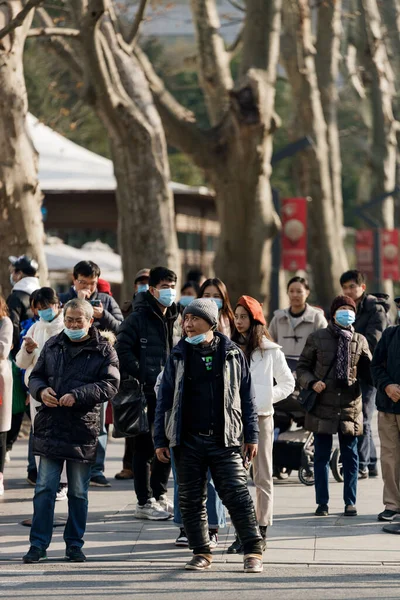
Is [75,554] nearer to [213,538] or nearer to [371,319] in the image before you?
[213,538]

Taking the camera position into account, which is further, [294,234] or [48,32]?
[294,234]

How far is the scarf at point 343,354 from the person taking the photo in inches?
436

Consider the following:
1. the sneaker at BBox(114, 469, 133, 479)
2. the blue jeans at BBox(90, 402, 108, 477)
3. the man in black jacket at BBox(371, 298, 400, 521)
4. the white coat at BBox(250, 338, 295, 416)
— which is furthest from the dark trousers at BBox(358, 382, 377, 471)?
the white coat at BBox(250, 338, 295, 416)

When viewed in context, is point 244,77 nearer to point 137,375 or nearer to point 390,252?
point 137,375

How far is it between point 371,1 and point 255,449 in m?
31.0

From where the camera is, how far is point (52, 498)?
9.17m

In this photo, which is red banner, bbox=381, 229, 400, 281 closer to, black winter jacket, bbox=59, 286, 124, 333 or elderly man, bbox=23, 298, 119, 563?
black winter jacket, bbox=59, 286, 124, 333

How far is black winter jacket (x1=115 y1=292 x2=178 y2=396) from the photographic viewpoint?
35.3ft

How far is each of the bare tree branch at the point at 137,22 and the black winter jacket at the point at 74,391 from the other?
10635mm

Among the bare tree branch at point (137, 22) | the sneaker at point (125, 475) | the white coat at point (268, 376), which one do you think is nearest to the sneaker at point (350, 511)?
the white coat at point (268, 376)

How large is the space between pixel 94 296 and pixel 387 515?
10.6ft

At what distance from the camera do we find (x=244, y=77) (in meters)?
21.5

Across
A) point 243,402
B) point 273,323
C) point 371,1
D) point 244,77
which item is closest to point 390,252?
point 371,1

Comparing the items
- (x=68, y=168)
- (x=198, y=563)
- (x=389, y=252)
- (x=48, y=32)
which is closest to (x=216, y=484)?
(x=198, y=563)
